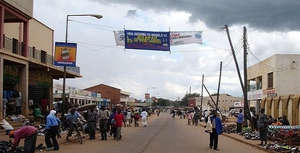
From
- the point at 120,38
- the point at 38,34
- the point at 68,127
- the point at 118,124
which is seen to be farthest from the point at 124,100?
the point at 68,127

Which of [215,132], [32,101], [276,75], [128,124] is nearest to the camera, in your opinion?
[215,132]

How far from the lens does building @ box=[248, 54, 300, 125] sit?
33.3 metres

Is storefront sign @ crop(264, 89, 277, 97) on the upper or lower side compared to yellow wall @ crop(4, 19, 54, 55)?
lower

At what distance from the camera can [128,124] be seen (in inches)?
1614

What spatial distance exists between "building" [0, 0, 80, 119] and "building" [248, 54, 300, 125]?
1762 centimetres

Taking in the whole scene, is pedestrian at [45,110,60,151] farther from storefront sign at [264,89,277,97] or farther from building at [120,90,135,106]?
building at [120,90,135,106]

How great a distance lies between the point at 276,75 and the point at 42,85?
22.8m

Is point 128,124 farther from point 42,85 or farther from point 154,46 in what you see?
point 154,46

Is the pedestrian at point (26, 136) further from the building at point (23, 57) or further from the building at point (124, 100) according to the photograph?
the building at point (124, 100)

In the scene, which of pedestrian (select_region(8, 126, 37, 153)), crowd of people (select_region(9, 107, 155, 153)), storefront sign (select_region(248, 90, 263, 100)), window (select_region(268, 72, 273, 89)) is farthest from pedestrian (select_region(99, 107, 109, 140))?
storefront sign (select_region(248, 90, 263, 100))

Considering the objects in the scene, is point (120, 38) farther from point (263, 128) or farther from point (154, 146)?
point (263, 128)

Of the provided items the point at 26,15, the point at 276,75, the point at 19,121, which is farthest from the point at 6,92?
the point at 276,75

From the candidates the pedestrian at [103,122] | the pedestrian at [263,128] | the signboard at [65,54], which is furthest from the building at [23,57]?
the pedestrian at [263,128]

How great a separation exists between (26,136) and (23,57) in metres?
14.0
